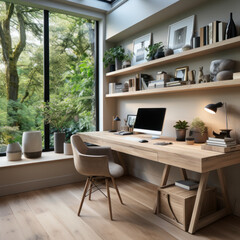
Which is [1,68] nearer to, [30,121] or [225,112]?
[30,121]

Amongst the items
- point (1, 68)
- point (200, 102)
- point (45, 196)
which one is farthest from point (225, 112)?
point (1, 68)

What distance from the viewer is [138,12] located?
3.16 meters

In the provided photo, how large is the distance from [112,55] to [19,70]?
1.43m

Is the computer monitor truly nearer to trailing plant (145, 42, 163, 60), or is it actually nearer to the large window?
trailing plant (145, 42, 163, 60)

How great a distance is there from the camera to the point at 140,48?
3.47 m

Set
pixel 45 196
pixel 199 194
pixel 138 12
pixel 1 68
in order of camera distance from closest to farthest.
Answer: pixel 199 194
pixel 45 196
pixel 138 12
pixel 1 68

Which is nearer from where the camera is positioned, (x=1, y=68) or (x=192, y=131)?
(x=192, y=131)

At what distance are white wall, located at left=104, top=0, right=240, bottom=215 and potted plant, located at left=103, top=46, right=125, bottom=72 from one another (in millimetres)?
295

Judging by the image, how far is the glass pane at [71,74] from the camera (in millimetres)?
3766

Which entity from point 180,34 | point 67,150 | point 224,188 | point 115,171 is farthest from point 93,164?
point 180,34

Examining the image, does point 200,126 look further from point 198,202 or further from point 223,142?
point 198,202

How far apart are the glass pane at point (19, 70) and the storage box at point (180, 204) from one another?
7.32ft

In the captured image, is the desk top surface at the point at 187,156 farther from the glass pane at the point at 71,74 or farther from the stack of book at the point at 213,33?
the glass pane at the point at 71,74

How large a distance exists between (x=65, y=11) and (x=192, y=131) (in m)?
2.62
